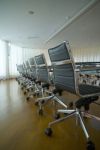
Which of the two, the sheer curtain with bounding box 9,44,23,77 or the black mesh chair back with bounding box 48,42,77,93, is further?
the sheer curtain with bounding box 9,44,23,77

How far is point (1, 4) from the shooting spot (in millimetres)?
3807

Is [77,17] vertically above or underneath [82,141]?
above

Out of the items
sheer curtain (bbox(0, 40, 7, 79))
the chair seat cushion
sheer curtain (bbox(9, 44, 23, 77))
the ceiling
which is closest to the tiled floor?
the chair seat cushion

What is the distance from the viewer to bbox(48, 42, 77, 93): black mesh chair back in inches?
54.2

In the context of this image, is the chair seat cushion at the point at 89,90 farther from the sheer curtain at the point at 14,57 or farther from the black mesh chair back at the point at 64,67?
the sheer curtain at the point at 14,57

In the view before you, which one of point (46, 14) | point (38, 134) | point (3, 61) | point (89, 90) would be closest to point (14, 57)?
point (3, 61)

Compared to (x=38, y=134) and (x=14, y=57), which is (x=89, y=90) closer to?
(x=38, y=134)

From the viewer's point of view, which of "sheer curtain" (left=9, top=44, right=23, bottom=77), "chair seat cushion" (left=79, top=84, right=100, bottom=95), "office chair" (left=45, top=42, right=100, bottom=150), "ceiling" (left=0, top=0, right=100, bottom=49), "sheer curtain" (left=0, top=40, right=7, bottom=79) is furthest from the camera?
"sheer curtain" (left=9, top=44, right=23, bottom=77)

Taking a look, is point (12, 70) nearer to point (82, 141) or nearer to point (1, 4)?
point (1, 4)

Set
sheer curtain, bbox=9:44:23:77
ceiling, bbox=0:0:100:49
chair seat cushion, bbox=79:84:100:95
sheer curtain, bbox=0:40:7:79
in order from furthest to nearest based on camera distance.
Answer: sheer curtain, bbox=9:44:23:77, sheer curtain, bbox=0:40:7:79, ceiling, bbox=0:0:100:49, chair seat cushion, bbox=79:84:100:95

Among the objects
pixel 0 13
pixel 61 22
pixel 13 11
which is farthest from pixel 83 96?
pixel 61 22

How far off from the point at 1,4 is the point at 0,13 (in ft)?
2.27

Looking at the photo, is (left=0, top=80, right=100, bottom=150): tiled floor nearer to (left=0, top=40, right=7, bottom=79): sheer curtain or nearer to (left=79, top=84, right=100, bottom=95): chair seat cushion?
(left=79, top=84, right=100, bottom=95): chair seat cushion

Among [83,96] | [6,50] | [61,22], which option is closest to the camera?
[83,96]
